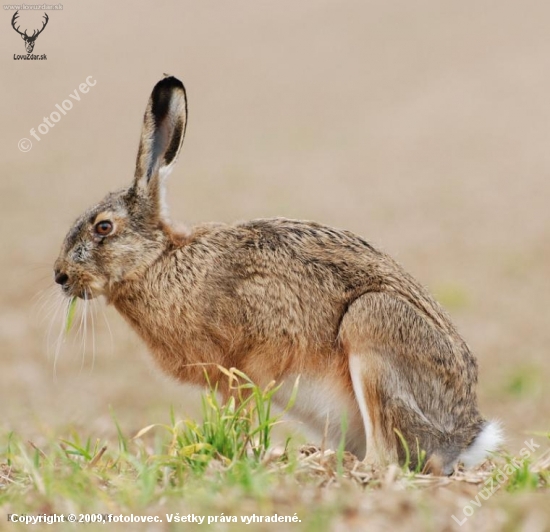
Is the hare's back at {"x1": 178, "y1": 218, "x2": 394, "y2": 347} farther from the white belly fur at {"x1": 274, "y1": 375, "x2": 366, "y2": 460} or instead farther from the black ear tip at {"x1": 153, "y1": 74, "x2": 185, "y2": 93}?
the black ear tip at {"x1": 153, "y1": 74, "x2": 185, "y2": 93}

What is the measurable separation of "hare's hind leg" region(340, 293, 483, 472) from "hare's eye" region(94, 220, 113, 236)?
1.84m

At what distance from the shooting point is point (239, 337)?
6.11 meters

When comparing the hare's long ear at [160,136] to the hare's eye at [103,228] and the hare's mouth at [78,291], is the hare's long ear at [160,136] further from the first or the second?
the hare's mouth at [78,291]

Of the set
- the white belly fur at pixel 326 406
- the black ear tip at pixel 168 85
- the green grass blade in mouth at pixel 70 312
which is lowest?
the white belly fur at pixel 326 406

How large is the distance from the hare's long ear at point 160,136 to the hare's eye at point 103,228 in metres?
0.34

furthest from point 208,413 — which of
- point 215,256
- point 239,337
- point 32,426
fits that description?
point 32,426

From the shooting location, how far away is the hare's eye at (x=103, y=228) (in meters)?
6.55

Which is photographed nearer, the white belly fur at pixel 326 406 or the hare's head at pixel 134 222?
the white belly fur at pixel 326 406

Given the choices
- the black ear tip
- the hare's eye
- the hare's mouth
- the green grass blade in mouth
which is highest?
the black ear tip

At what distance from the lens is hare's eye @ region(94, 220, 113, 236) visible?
6.55m

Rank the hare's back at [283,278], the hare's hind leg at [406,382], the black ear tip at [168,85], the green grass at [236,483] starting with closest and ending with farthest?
the green grass at [236,483], the hare's hind leg at [406,382], the hare's back at [283,278], the black ear tip at [168,85]

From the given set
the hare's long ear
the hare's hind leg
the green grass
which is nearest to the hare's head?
the hare's long ear

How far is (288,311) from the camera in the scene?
6121 mm

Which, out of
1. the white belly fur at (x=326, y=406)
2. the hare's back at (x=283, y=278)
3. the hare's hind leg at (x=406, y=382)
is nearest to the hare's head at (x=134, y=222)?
the hare's back at (x=283, y=278)
